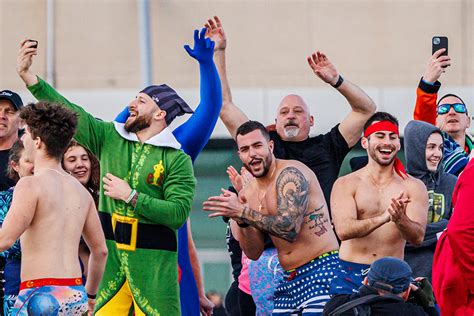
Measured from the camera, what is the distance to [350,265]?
9.16 meters

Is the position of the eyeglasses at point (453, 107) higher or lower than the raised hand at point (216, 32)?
lower

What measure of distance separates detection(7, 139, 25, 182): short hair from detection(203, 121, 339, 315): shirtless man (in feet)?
4.68

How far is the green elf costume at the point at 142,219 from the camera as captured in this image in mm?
8539

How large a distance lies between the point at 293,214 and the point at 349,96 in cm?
128

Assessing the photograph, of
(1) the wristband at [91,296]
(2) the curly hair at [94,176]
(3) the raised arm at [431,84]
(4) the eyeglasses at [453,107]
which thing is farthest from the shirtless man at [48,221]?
(4) the eyeglasses at [453,107]

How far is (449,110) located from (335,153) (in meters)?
1.22

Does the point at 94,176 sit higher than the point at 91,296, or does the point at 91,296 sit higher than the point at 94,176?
the point at 94,176

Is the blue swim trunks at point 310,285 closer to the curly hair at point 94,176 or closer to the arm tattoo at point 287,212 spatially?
the arm tattoo at point 287,212

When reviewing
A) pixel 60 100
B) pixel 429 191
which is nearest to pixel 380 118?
pixel 429 191

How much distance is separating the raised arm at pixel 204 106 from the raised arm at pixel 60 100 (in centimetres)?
59

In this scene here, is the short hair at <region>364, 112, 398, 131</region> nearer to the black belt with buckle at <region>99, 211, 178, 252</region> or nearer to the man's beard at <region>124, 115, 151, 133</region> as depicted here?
the man's beard at <region>124, 115, 151, 133</region>

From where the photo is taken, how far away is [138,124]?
877 cm

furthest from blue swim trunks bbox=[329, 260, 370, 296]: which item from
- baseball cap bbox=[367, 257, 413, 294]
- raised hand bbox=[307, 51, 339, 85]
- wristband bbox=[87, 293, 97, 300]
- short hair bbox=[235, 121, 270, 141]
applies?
wristband bbox=[87, 293, 97, 300]

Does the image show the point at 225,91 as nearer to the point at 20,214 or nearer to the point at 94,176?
the point at 94,176
